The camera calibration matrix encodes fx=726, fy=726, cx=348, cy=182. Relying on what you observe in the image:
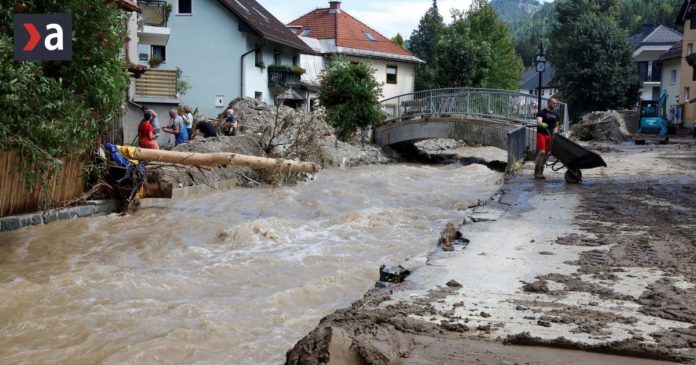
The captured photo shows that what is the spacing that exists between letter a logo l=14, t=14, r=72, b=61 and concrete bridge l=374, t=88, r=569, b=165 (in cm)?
1608

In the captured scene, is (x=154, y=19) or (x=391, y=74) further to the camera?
(x=391, y=74)

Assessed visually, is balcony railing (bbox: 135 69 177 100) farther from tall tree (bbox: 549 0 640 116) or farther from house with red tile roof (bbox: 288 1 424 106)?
tall tree (bbox: 549 0 640 116)

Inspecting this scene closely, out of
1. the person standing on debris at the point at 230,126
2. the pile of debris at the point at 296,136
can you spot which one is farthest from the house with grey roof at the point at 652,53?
the person standing on debris at the point at 230,126

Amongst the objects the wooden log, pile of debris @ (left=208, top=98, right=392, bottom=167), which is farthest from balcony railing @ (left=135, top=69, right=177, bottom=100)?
the wooden log

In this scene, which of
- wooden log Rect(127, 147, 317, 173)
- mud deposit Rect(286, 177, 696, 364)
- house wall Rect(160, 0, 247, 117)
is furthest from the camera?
house wall Rect(160, 0, 247, 117)

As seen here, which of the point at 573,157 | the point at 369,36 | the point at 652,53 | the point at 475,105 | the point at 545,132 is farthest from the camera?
the point at 652,53

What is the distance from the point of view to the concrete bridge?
1099 inches

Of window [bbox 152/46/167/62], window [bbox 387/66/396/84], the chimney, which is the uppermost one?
the chimney

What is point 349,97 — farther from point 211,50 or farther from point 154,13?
point 154,13

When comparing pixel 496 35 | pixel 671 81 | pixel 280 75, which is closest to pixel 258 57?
pixel 280 75

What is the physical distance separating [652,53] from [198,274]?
72.1m

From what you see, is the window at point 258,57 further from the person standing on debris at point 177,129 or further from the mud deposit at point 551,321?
the mud deposit at point 551,321

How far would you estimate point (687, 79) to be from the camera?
49.4 m

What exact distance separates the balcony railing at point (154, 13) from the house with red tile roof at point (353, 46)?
17180 mm
